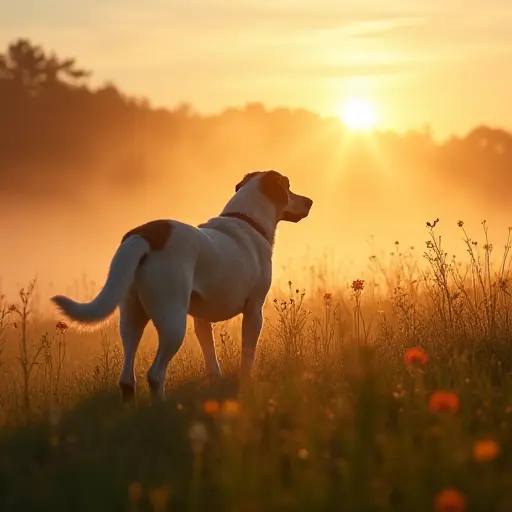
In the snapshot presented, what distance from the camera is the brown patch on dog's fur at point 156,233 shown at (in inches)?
273

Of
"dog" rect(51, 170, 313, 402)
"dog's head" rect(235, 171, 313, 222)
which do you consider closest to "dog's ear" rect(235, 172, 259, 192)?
"dog's head" rect(235, 171, 313, 222)

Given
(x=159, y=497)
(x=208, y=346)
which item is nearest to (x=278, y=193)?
(x=208, y=346)

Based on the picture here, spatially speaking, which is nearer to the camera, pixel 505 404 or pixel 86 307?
pixel 505 404

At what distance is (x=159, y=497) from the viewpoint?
3.96 m

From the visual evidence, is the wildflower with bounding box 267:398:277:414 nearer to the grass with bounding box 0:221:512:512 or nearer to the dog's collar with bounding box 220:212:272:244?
the grass with bounding box 0:221:512:512

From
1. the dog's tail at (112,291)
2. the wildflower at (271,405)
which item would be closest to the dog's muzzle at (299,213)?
the dog's tail at (112,291)

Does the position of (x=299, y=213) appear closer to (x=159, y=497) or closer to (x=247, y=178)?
(x=247, y=178)

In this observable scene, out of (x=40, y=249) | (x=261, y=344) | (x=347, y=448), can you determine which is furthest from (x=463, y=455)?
(x=40, y=249)

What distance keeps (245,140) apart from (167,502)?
37.9 metres

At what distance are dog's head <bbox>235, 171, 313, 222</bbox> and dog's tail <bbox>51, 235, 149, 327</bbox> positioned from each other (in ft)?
7.45

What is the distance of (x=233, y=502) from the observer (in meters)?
4.21

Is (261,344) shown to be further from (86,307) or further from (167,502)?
(167,502)

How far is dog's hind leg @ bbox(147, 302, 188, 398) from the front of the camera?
6969 millimetres

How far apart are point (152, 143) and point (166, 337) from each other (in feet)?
123
